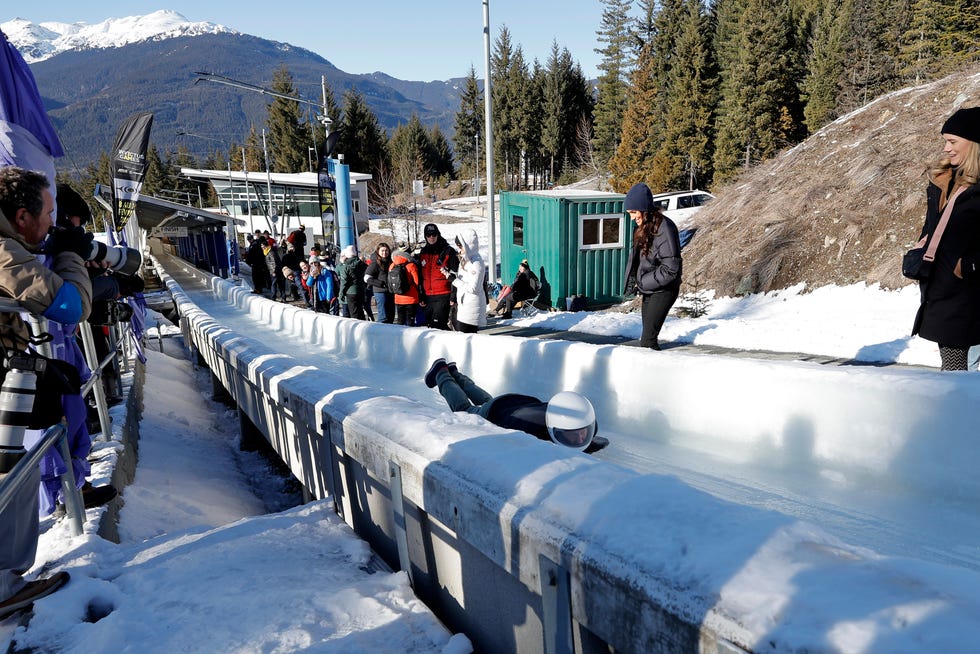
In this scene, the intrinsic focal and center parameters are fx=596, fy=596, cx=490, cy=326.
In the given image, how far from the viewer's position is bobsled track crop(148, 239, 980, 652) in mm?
1070

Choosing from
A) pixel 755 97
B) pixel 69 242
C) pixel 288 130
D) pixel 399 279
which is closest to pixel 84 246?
pixel 69 242

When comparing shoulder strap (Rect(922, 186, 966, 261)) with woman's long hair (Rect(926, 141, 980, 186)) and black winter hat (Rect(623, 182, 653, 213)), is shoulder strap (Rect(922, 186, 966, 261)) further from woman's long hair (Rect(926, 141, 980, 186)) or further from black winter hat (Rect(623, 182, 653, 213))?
black winter hat (Rect(623, 182, 653, 213))

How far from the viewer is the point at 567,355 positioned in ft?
A: 13.1

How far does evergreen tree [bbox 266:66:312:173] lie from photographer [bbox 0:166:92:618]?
238 feet

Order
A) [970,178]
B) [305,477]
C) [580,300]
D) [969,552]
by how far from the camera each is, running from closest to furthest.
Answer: [969,552] → [970,178] → [305,477] → [580,300]

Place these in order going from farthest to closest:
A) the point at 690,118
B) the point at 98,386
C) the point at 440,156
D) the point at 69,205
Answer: the point at 440,156 → the point at 690,118 → the point at 69,205 → the point at 98,386

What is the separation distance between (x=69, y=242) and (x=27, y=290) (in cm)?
44

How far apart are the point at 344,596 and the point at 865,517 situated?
1874mm

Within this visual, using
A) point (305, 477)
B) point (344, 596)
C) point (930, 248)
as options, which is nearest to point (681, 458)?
point (930, 248)

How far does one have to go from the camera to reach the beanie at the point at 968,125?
2.62 metres

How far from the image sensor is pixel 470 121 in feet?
244

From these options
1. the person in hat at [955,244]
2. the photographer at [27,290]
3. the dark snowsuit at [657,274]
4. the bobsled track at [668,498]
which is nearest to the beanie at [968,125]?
the person in hat at [955,244]

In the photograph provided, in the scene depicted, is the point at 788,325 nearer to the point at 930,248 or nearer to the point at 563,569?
the point at 930,248

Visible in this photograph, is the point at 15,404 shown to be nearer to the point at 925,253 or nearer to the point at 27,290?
the point at 27,290
